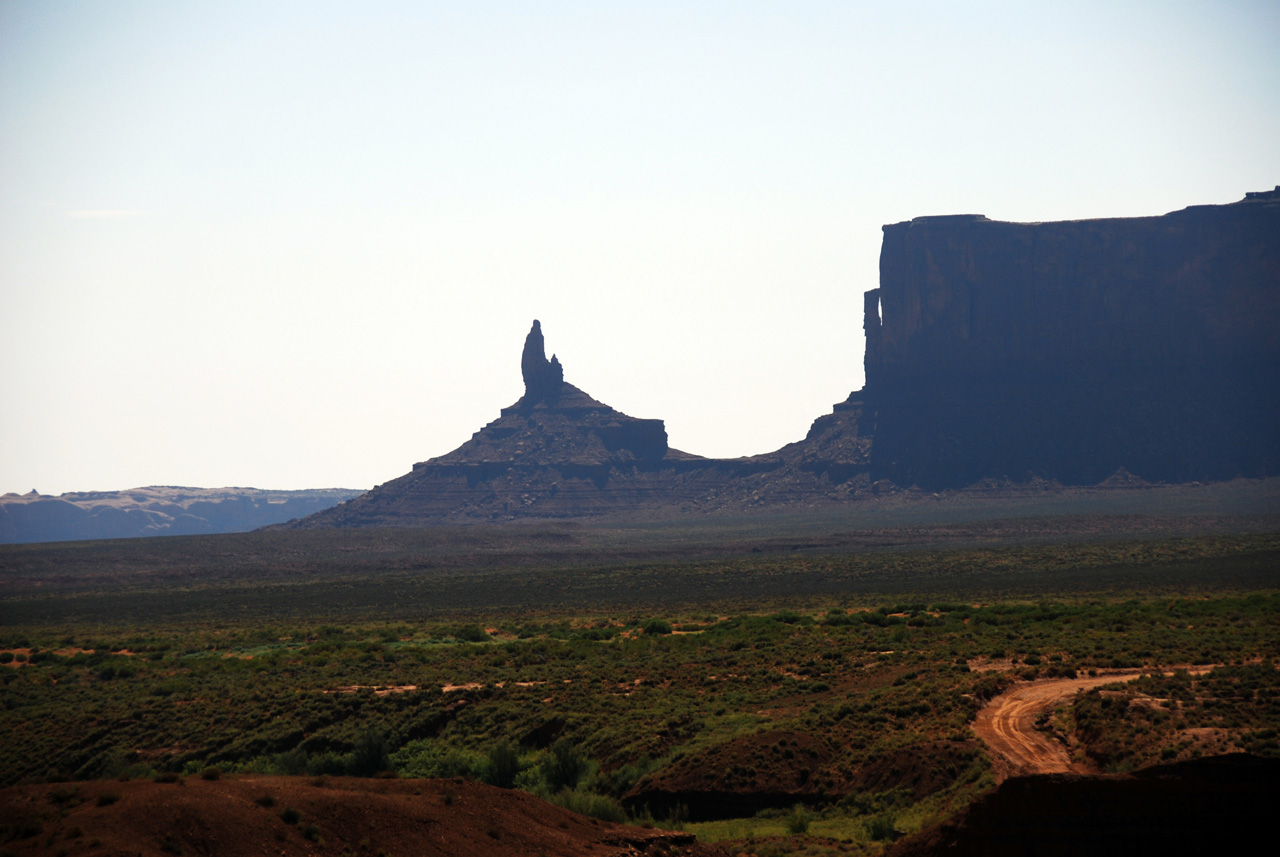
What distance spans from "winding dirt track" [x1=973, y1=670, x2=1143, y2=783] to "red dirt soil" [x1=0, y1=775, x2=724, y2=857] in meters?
7.31

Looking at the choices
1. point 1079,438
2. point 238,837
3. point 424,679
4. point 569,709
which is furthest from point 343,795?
point 1079,438

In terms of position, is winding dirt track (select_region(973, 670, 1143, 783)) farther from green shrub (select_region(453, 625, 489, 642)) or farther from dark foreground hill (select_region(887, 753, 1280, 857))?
green shrub (select_region(453, 625, 489, 642))

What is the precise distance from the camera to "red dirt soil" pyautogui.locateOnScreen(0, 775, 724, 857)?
16.0 metres

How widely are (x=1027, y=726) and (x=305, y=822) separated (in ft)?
54.3

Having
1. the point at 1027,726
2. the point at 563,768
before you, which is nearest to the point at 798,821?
the point at 1027,726

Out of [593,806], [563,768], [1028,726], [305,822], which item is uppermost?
[305,822]

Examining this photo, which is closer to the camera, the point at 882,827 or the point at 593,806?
the point at 882,827

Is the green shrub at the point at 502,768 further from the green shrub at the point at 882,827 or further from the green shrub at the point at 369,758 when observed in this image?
the green shrub at the point at 882,827

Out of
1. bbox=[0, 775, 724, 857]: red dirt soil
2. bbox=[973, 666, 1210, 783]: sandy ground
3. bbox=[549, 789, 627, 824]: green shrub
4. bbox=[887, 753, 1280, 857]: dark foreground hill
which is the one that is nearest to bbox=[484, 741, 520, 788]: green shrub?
bbox=[549, 789, 627, 824]: green shrub

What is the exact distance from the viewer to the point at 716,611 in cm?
6219

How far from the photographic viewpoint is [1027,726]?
1017 inches

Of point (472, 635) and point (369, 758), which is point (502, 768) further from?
point (472, 635)

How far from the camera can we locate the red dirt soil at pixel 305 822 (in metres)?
16.0

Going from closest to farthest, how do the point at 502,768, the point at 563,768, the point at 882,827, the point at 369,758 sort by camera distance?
the point at 882,827 → the point at 563,768 → the point at 502,768 → the point at 369,758
